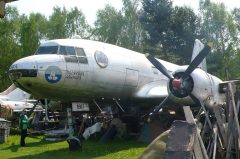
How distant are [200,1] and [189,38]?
14.5 m

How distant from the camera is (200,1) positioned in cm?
5769

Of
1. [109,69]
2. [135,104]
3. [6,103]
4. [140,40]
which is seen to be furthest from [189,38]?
[109,69]

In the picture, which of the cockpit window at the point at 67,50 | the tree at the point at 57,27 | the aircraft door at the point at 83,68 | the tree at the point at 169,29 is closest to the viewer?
the aircraft door at the point at 83,68

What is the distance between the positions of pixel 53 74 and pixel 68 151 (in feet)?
9.35

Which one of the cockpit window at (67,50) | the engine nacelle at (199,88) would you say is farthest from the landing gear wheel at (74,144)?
the engine nacelle at (199,88)

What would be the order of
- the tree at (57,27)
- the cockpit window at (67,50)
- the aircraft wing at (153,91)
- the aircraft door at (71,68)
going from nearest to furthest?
the aircraft door at (71,68), the cockpit window at (67,50), the aircraft wing at (153,91), the tree at (57,27)

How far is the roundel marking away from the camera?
14728 mm

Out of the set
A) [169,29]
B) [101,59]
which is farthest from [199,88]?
[169,29]

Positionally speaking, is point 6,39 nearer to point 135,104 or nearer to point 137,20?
point 137,20

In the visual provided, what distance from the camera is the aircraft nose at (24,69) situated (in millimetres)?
14508

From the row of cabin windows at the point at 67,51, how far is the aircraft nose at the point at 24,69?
1.25 m

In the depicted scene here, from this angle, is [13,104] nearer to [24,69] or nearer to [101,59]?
[101,59]

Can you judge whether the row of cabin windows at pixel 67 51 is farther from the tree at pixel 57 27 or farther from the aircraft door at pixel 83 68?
the tree at pixel 57 27

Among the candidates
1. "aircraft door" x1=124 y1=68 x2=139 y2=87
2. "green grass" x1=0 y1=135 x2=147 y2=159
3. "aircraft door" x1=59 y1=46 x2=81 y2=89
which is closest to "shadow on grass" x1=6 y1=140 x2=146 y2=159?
"green grass" x1=0 y1=135 x2=147 y2=159
